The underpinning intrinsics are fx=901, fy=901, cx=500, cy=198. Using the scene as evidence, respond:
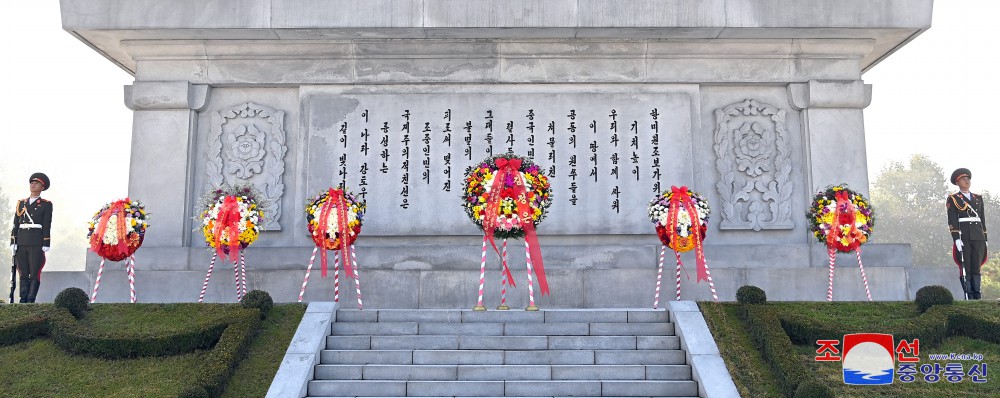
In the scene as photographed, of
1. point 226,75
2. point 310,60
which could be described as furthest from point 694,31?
point 226,75

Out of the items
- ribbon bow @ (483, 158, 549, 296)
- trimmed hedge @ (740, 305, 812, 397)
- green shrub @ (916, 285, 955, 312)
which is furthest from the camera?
ribbon bow @ (483, 158, 549, 296)

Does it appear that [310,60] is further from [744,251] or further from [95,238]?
[744,251]

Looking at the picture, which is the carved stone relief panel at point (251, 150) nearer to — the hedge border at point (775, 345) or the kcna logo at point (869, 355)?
the hedge border at point (775, 345)

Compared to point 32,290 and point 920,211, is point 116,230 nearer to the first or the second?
point 32,290

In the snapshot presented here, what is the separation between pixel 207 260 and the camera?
12.4m

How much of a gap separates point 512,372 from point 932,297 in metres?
4.58

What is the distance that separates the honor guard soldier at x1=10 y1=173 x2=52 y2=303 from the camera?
1137cm

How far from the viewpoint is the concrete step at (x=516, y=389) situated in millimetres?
8109

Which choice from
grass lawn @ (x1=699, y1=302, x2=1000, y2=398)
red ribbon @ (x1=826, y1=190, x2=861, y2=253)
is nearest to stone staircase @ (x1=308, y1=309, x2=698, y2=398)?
grass lawn @ (x1=699, y1=302, x2=1000, y2=398)

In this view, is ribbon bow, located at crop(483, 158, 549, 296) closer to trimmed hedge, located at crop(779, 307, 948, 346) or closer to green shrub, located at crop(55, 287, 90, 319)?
trimmed hedge, located at crop(779, 307, 948, 346)

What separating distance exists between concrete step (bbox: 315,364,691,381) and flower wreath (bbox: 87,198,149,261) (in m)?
4.04

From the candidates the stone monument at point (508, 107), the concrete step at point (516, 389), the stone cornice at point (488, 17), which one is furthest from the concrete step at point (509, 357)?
the stone cornice at point (488, 17)


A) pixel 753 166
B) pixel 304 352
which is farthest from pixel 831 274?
pixel 304 352

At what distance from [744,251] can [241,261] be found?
6.82 m
